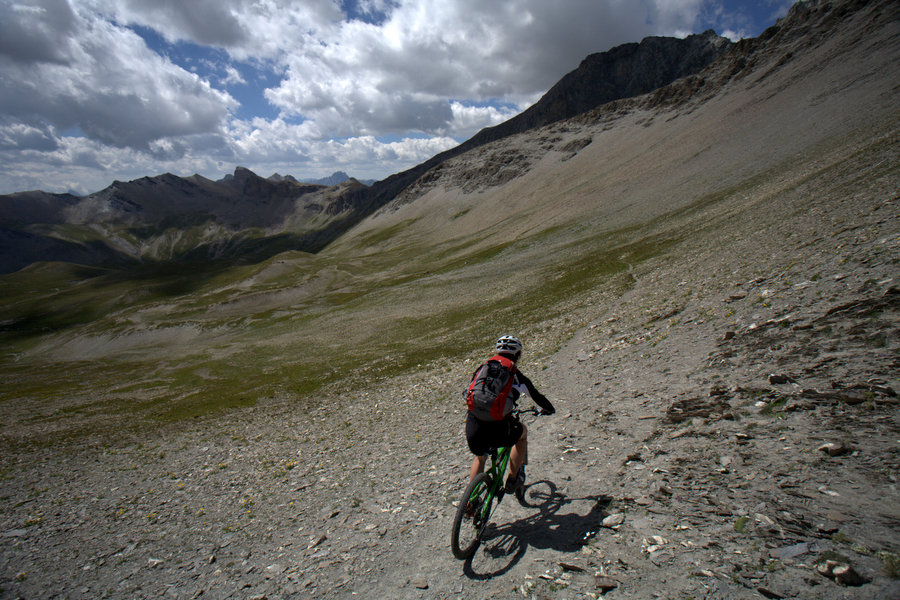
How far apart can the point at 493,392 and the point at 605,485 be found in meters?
3.83

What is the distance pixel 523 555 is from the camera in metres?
8.23

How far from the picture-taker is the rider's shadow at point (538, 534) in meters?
8.10

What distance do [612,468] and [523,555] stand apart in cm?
364

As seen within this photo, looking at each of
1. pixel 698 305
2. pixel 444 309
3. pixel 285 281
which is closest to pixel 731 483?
pixel 698 305

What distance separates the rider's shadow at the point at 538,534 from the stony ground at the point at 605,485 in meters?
0.06

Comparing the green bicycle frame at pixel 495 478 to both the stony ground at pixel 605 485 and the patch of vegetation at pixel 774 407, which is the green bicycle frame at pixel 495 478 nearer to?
the stony ground at pixel 605 485

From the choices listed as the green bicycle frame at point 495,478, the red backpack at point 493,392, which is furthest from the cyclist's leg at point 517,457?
the red backpack at point 493,392

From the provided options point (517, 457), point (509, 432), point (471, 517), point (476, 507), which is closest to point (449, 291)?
point (517, 457)

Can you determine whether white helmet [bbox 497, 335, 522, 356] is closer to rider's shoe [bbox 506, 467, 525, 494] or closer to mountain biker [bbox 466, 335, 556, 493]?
mountain biker [bbox 466, 335, 556, 493]

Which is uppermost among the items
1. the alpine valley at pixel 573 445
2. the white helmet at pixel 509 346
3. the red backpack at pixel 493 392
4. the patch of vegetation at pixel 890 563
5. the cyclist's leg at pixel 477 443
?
the white helmet at pixel 509 346

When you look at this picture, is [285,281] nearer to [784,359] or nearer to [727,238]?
[727,238]

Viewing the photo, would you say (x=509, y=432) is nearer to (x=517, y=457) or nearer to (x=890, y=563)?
(x=517, y=457)

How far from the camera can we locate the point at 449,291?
234 feet

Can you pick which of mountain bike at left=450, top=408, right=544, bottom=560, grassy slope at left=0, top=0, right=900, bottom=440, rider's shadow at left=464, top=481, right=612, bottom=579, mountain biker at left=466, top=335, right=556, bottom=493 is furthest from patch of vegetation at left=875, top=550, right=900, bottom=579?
grassy slope at left=0, top=0, right=900, bottom=440
